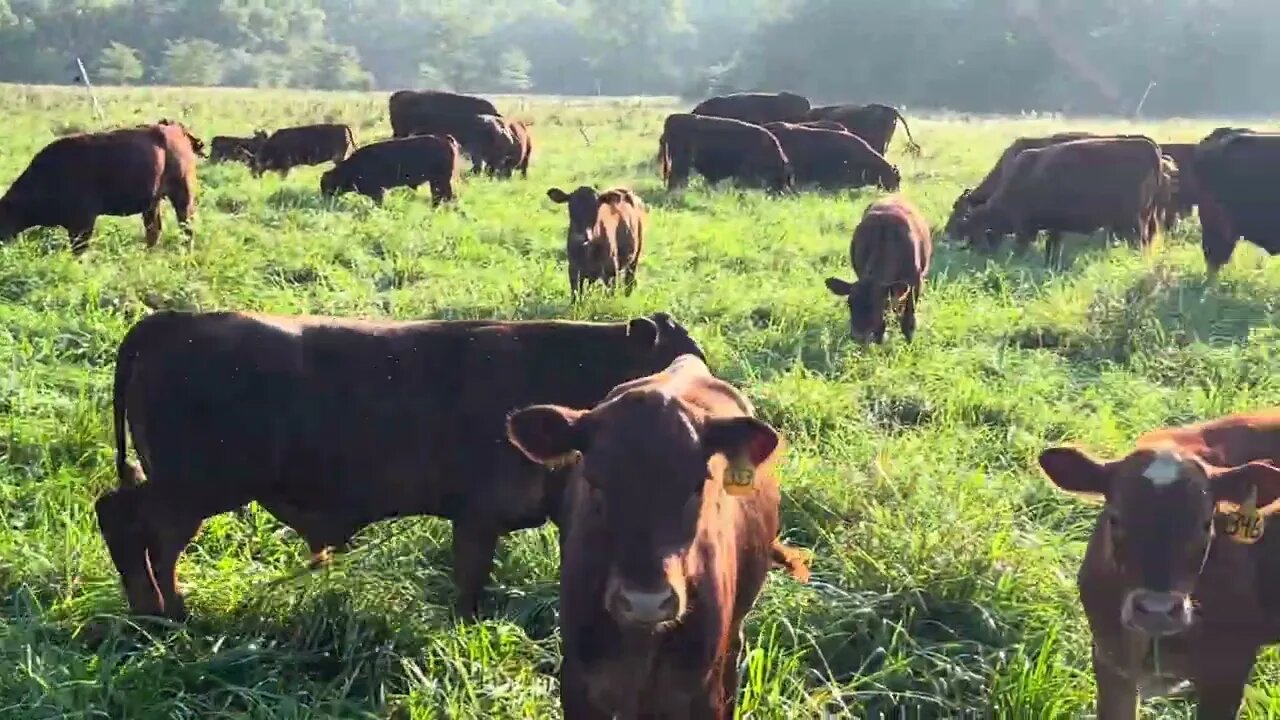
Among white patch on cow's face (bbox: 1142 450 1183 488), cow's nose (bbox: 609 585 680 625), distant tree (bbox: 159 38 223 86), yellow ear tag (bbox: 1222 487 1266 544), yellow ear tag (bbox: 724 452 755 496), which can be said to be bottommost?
distant tree (bbox: 159 38 223 86)

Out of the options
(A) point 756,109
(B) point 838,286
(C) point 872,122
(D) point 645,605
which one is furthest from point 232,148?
(D) point 645,605

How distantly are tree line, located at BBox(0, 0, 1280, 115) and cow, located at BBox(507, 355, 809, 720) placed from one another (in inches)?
2034

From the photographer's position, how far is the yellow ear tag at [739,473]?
133 inches

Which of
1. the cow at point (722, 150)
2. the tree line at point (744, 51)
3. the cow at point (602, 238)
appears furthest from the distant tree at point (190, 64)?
the cow at point (602, 238)

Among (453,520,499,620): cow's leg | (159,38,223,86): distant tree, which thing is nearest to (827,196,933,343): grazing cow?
(453,520,499,620): cow's leg

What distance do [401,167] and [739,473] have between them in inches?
534

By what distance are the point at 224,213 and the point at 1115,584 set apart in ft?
38.0

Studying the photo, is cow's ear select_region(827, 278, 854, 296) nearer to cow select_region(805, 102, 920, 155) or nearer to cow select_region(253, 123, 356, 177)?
cow select_region(253, 123, 356, 177)

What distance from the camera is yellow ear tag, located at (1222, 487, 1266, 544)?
3.57 metres

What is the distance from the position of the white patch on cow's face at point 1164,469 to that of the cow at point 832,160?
653 inches

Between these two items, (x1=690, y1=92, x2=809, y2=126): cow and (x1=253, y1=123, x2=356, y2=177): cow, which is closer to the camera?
(x1=253, y1=123, x2=356, y2=177): cow

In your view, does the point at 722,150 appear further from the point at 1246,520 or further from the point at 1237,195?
the point at 1246,520

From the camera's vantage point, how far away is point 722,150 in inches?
810

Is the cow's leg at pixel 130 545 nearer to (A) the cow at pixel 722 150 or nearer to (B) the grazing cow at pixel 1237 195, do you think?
(B) the grazing cow at pixel 1237 195
